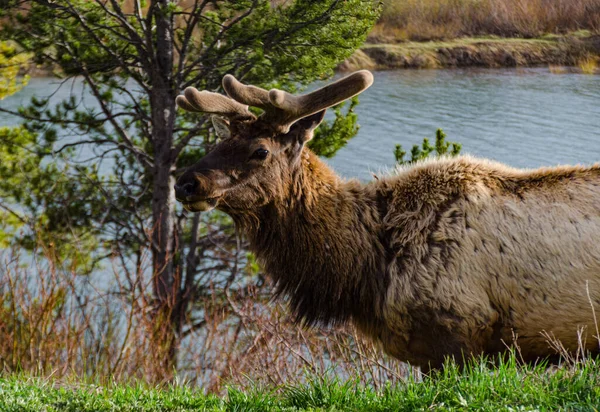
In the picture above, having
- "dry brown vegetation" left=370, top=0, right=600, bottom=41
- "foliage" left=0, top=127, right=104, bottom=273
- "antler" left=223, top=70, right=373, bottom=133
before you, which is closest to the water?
"dry brown vegetation" left=370, top=0, right=600, bottom=41

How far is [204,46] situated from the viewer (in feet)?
40.2

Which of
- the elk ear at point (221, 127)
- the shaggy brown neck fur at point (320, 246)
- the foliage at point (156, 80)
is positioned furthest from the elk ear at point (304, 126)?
the foliage at point (156, 80)

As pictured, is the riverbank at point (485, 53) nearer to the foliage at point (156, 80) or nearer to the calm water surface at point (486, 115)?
the calm water surface at point (486, 115)

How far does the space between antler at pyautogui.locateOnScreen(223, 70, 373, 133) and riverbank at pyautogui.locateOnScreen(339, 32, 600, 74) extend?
16032mm

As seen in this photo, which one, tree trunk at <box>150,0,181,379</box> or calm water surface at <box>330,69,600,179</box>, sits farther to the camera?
calm water surface at <box>330,69,600,179</box>

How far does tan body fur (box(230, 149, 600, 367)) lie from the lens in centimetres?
447

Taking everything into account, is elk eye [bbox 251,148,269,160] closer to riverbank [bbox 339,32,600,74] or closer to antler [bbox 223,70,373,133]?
antler [bbox 223,70,373,133]

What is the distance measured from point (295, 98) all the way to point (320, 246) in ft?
3.06

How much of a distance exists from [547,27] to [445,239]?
56.8ft

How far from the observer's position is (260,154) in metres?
4.83

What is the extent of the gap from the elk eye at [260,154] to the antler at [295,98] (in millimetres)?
179

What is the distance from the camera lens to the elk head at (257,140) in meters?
4.72

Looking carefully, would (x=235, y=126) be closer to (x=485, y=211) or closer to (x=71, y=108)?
(x=485, y=211)

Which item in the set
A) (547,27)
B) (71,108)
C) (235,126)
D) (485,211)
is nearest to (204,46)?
(71,108)
